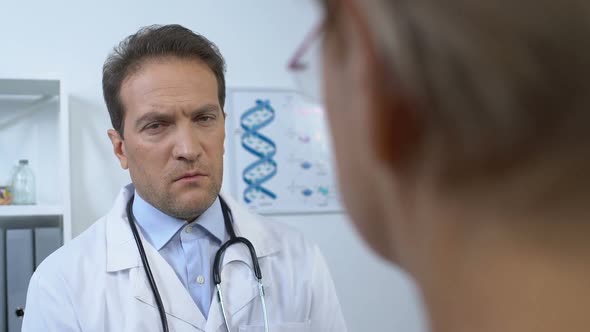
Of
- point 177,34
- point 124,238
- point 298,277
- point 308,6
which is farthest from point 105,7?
point 308,6

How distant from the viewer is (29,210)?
6.45 feet

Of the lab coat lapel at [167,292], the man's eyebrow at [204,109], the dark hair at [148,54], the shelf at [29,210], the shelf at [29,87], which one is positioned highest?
the shelf at [29,87]

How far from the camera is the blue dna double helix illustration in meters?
2.47

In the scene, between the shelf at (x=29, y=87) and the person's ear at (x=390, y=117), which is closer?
the person's ear at (x=390, y=117)

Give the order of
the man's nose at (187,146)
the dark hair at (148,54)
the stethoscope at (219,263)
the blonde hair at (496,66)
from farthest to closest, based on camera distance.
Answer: the dark hair at (148,54) < the man's nose at (187,146) < the stethoscope at (219,263) < the blonde hair at (496,66)

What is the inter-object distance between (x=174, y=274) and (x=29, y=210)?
79cm

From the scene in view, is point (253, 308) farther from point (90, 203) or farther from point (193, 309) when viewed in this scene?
point (90, 203)

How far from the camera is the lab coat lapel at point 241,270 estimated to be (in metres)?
1.40

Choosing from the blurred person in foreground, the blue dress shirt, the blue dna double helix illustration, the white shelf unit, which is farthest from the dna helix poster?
the blurred person in foreground

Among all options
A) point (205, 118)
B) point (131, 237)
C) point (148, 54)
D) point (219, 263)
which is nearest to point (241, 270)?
point (219, 263)

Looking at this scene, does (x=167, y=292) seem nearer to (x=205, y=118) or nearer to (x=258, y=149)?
(x=205, y=118)

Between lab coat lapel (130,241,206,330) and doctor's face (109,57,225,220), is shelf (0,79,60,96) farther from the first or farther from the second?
lab coat lapel (130,241,206,330)

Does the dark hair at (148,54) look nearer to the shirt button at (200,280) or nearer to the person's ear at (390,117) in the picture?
the shirt button at (200,280)

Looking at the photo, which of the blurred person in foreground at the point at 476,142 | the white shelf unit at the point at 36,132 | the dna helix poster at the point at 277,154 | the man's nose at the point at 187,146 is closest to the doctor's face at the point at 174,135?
the man's nose at the point at 187,146
